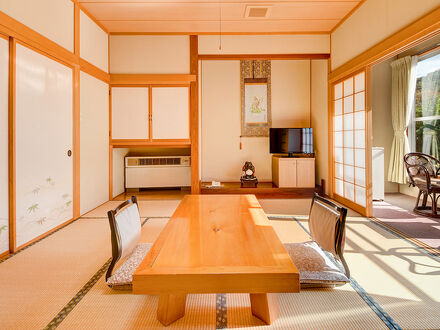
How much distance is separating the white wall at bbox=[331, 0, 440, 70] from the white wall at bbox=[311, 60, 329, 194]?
61 centimetres

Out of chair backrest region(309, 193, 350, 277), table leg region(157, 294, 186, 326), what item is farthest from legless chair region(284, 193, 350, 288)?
table leg region(157, 294, 186, 326)

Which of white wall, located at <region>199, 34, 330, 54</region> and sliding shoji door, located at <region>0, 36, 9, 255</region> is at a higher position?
white wall, located at <region>199, 34, 330, 54</region>

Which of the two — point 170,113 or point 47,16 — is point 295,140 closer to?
point 170,113

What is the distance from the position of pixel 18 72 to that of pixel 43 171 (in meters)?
1.04

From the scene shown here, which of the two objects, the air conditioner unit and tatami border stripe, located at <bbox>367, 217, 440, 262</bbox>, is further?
the air conditioner unit

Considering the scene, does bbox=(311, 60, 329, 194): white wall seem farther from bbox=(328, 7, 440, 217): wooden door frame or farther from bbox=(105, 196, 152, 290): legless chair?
bbox=(105, 196, 152, 290): legless chair

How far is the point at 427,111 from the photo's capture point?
468 centimetres

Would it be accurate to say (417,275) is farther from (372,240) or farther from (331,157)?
(331,157)

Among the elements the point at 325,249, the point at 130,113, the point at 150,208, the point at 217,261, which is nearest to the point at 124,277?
the point at 217,261

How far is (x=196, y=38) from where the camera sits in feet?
15.4

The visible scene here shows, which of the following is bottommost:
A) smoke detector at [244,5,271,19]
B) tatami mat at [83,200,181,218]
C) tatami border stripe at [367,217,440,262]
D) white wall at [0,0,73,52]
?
tatami border stripe at [367,217,440,262]

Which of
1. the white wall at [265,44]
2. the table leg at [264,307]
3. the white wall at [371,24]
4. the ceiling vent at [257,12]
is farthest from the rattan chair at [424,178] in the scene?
the table leg at [264,307]

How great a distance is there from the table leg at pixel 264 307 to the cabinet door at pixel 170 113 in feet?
11.7

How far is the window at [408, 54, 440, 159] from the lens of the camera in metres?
4.50
